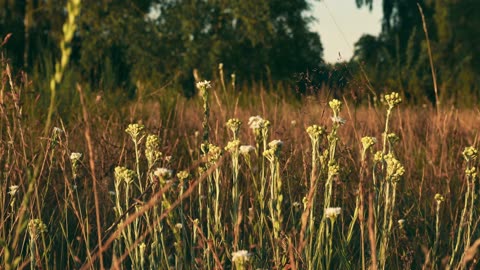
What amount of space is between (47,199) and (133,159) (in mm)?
679

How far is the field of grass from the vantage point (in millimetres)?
1967

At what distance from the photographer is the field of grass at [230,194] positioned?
1967mm

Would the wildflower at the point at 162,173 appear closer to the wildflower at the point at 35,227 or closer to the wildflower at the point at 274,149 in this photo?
the wildflower at the point at 274,149

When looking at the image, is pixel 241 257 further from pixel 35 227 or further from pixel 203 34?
pixel 203 34

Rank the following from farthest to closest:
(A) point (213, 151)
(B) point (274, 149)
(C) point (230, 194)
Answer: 1. (C) point (230, 194)
2. (A) point (213, 151)
3. (B) point (274, 149)

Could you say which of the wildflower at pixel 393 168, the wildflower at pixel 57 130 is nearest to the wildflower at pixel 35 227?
the wildflower at pixel 57 130

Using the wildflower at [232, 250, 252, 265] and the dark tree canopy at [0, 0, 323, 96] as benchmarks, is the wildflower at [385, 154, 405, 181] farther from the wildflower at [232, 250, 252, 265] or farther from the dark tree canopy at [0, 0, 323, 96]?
the dark tree canopy at [0, 0, 323, 96]

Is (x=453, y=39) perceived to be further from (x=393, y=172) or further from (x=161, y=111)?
(x=393, y=172)

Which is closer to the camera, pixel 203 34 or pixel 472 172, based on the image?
pixel 472 172

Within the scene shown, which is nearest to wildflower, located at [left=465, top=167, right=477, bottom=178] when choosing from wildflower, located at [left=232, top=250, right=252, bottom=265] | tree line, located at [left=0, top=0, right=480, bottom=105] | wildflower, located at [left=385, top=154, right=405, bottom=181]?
wildflower, located at [left=385, top=154, right=405, bottom=181]

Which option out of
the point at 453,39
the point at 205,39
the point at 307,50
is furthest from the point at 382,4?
the point at 205,39

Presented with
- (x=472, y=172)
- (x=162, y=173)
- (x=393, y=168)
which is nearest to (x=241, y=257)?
(x=162, y=173)

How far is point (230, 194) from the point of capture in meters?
3.54

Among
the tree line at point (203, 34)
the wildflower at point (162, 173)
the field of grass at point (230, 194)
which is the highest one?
the tree line at point (203, 34)
